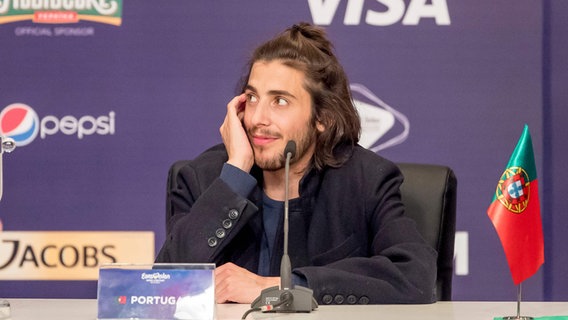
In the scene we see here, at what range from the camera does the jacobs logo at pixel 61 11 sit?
11.9 feet

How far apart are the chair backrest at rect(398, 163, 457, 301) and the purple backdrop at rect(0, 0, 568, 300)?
910mm

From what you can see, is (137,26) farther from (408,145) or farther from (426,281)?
(426,281)

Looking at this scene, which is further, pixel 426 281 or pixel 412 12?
pixel 412 12

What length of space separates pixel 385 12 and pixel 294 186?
107 cm

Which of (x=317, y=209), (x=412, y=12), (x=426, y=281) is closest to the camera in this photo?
(x=426, y=281)

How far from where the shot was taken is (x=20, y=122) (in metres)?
3.64

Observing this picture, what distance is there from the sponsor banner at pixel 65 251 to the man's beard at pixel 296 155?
1.06m

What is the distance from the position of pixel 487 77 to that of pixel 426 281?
1.46m

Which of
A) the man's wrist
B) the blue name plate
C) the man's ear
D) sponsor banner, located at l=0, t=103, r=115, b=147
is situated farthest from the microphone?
sponsor banner, located at l=0, t=103, r=115, b=147

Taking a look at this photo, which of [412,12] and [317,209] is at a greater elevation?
[412,12]

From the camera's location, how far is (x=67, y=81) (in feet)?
12.0

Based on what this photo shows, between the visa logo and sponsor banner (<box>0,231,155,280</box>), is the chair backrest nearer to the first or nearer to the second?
the visa logo

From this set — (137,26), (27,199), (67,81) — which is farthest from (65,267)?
(137,26)

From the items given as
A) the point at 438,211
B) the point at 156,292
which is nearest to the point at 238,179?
the point at 438,211
